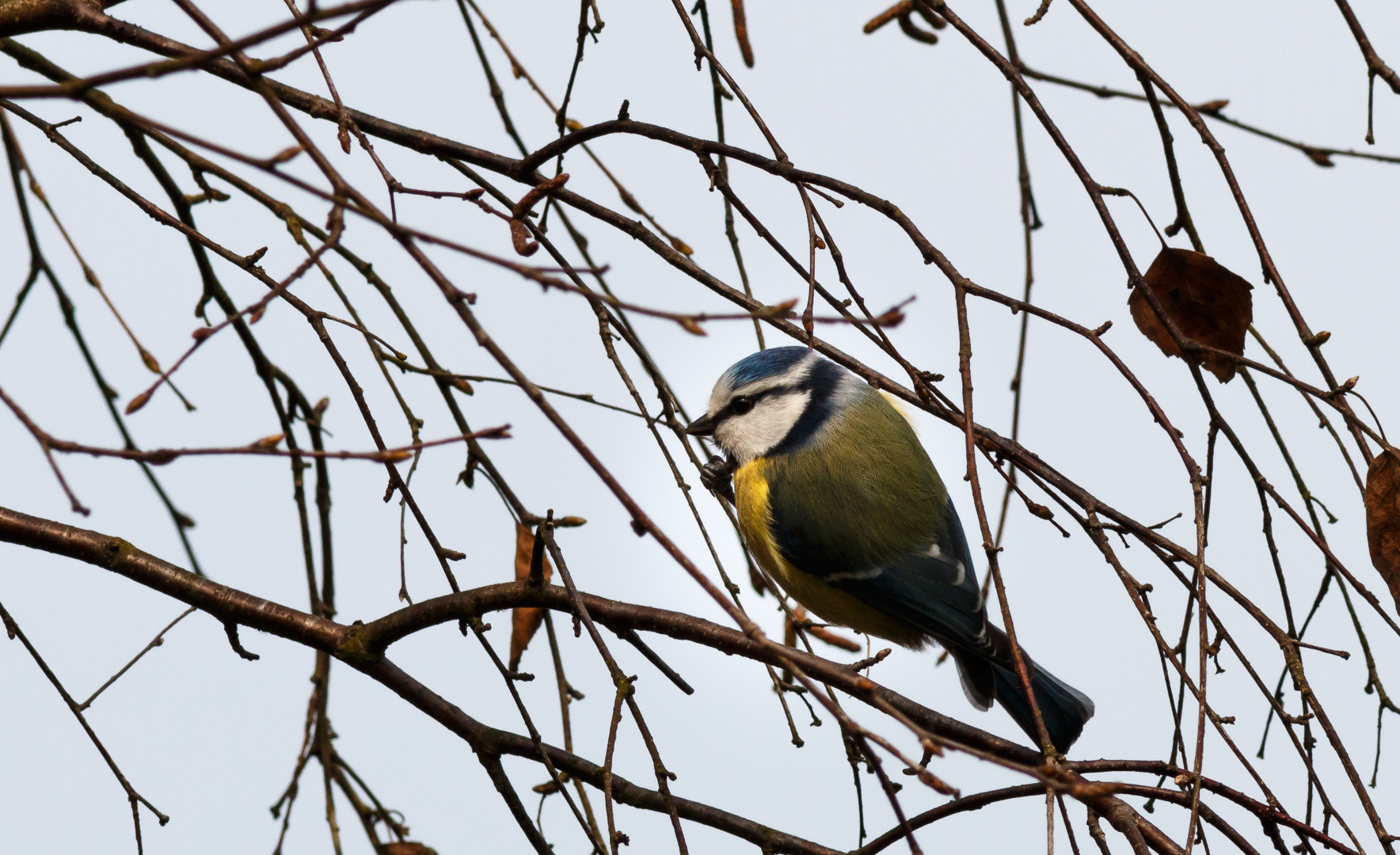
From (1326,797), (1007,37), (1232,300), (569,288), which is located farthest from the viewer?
(1007,37)

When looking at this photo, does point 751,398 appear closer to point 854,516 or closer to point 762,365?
point 762,365

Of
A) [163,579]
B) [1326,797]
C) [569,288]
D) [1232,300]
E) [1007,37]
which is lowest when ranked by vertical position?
[1326,797]

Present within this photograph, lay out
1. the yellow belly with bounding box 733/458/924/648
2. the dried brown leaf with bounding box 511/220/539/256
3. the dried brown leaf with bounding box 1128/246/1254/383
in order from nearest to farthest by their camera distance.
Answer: the dried brown leaf with bounding box 511/220/539/256
the dried brown leaf with bounding box 1128/246/1254/383
the yellow belly with bounding box 733/458/924/648

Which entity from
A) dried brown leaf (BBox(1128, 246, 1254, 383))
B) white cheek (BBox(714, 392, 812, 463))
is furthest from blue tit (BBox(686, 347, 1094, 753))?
dried brown leaf (BBox(1128, 246, 1254, 383))

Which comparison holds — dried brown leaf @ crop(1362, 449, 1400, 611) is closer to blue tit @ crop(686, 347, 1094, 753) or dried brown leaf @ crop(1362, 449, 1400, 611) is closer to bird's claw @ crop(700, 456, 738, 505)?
blue tit @ crop(686, 347, 1094, 753)

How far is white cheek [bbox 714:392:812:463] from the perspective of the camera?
1.81 m

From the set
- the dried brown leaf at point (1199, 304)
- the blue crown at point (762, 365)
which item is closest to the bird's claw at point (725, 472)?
the blue crown at point (762, 365)

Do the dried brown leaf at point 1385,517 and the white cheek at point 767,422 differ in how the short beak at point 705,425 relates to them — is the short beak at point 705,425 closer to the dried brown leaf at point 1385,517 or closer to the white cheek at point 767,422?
the white cheek at point 767,422

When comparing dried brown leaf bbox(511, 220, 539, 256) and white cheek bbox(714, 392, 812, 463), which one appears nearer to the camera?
dried brown leaf bbox(511, 220, 539, 256)

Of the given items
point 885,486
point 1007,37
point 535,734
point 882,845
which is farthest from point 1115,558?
point 885,486

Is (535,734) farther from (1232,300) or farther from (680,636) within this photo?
(1232,300)

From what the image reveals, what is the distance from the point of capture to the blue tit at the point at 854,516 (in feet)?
5.41

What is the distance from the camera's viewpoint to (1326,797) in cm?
93

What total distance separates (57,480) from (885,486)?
4.01 feet
